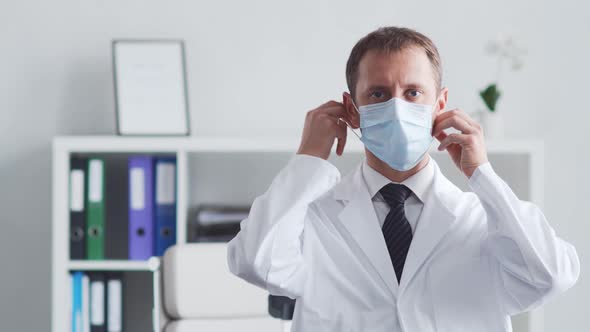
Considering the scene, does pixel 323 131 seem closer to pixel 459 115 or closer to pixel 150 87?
pixel 459 115

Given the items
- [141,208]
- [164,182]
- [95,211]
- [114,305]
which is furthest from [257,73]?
[114,305]

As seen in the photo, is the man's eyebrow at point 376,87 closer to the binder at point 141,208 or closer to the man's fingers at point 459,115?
the man's fingers at point 459,115

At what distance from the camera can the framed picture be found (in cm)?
297

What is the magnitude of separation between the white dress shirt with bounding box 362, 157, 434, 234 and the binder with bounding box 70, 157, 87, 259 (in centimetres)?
168

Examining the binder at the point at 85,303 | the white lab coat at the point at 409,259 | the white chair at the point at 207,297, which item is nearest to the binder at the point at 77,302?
the binder at the point at 85,303

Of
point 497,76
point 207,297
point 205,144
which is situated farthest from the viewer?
point 497,76

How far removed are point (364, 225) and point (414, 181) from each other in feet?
0.45

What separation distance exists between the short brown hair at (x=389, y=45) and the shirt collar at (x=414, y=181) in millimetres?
165

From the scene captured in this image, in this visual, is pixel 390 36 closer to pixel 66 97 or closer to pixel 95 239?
pixel 95 239

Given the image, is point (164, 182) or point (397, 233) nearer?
point (397, 233)

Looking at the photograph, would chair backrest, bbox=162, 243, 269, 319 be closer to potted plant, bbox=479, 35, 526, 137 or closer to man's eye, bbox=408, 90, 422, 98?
man's eye, bbox=408, 90, 422, 98

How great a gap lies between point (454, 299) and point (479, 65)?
6.31 ft

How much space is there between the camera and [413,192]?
1483 millimetres

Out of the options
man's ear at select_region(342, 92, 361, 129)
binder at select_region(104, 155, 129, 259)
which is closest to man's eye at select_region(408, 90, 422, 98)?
man's ear at select_region(342, 92, 361, 129)
